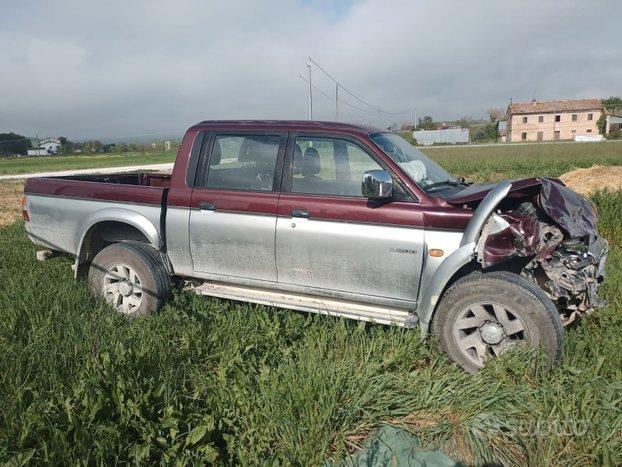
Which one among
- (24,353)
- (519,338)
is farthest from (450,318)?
(24,353)

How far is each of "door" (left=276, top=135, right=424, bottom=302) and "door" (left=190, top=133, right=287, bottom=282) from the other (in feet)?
0.48

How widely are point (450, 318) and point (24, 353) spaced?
318 centimetres

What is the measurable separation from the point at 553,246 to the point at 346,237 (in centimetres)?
165

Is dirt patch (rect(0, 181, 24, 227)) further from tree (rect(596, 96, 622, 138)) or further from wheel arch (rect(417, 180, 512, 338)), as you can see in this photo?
tree (rect(596, 96, 622, 138))

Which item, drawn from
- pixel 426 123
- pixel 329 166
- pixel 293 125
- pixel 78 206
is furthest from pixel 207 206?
pixel 426 123

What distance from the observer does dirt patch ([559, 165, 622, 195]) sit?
12.0 meters

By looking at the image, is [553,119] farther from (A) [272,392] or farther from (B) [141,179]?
(A) [272,392]

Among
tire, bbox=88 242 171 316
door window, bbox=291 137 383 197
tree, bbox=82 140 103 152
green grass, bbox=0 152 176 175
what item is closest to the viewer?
door window, bbox=291 137 383 197

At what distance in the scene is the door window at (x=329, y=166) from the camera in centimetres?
421

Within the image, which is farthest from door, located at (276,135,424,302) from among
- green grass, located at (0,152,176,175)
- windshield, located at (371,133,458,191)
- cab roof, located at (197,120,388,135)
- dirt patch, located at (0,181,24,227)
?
green grass, located at (0,152,176,175)

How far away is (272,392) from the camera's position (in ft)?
10.5

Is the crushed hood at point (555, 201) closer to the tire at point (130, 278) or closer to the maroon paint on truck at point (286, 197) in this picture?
the maroon paint on truck at point (286, 197)

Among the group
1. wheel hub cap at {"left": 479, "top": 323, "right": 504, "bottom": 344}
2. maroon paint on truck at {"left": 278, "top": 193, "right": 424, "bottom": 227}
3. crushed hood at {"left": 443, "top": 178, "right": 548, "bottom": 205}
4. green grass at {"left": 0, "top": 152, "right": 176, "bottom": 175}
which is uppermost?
green grass at {"left": 0, "top": 152, "right": 176, "bottom": 175}

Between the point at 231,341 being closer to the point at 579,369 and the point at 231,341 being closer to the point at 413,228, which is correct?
the point at 413,228
